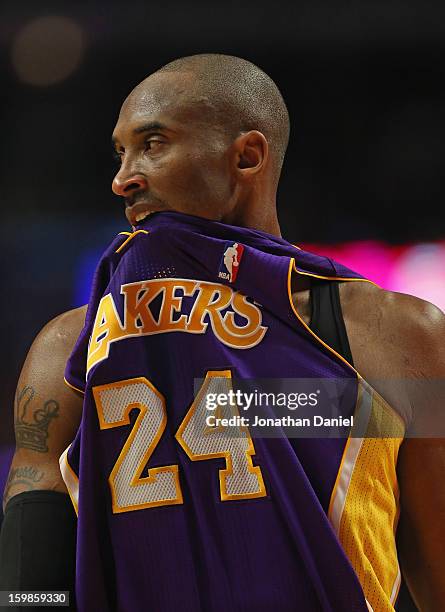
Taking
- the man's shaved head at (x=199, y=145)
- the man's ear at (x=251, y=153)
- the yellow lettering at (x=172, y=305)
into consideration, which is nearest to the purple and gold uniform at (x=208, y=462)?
the yellow lettering at (x=172, y=305)

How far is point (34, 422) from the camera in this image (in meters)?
1.47

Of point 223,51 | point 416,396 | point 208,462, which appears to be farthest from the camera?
point 223,51

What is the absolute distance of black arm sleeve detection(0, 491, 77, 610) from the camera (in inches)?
54.0

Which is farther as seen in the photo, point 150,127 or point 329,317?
point 150,127

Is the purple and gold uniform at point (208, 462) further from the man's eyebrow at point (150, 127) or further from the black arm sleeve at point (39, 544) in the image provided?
the man's eyebrow at point (150, 127)

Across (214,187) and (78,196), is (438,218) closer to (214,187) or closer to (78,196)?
(78,196)

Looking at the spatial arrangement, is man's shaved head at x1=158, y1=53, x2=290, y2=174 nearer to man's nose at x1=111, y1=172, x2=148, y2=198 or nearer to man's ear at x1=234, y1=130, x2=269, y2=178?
man's ear at x1=234, y1=130, x2=269, y2=178

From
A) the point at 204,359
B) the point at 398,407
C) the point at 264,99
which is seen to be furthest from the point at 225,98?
the point at 398,407

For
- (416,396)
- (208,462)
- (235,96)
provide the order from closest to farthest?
(208,462) < (416,396) < (235,96)

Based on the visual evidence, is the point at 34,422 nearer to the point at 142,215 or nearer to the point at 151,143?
the point at 142,215

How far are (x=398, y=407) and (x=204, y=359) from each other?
1.03 feet

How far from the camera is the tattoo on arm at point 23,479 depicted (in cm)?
144

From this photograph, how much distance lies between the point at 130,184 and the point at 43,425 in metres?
0.43

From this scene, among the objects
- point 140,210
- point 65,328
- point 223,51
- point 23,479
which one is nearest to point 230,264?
point 140,210
